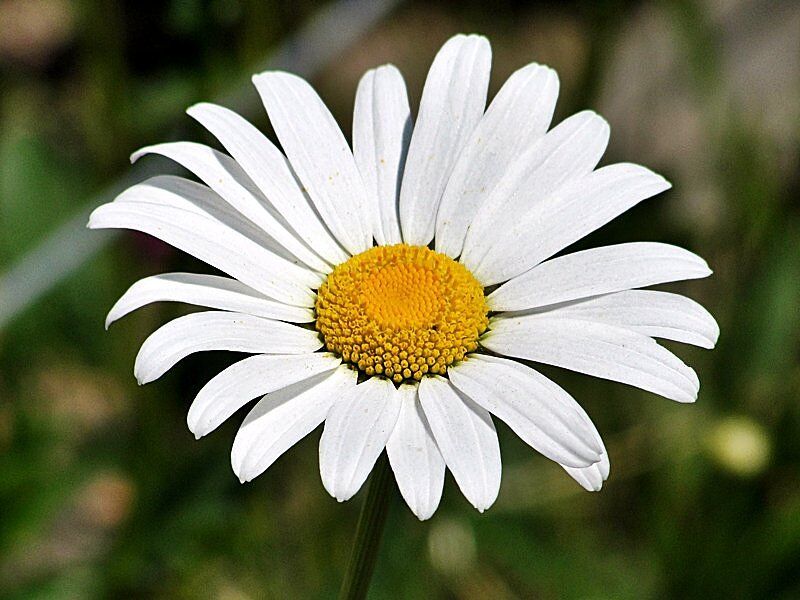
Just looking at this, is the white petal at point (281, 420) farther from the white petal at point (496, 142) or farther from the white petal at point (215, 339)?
the white petal at point (496, 142)

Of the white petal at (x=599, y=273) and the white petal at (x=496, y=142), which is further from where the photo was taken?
the white petal at (x=496, y=142)

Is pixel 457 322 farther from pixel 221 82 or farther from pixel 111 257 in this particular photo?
pixel 111 257

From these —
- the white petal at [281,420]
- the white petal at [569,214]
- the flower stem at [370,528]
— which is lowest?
the flower stem at [370,528]

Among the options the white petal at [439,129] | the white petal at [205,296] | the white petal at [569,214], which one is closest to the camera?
the white petal at [205,296]

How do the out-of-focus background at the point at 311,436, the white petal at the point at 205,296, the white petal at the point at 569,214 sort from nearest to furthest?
the white petal at the point at 205,296 → the white petal at the point at 569,214 → the out-of-focus background at the point at 311,436

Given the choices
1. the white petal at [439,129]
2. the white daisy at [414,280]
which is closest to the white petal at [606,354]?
the white daisy at [414,280]

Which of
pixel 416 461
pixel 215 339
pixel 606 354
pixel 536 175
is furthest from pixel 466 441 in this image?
pixel 536 175
